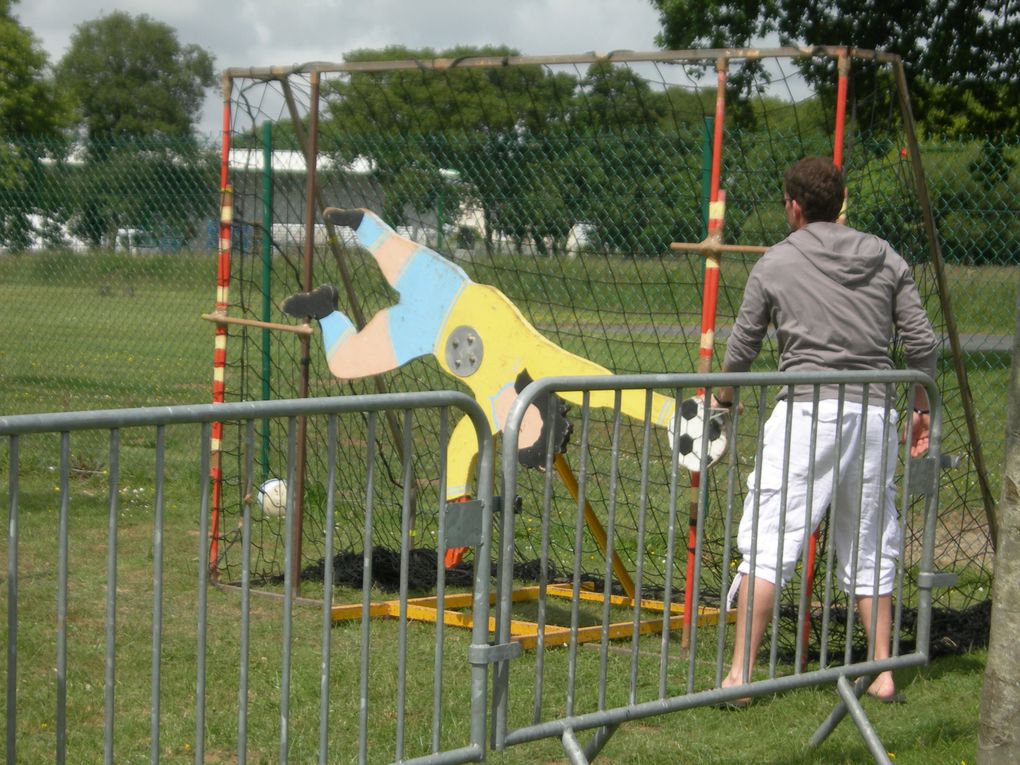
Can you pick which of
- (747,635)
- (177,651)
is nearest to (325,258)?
(177,651)

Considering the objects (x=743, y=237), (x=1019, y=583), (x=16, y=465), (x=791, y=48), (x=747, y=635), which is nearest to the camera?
(x=16, y=465)

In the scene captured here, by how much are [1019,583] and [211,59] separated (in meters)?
122

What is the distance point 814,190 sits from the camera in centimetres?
506

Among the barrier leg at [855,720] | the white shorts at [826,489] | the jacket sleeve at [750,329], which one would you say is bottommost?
the barrier leg at [855,720]

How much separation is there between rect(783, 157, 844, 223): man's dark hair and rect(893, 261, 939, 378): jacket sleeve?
1.10 ft

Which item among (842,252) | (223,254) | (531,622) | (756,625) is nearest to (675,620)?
(531,622)

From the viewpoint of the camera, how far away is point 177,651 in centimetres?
557

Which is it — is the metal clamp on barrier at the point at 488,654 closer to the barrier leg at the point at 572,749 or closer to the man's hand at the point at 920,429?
the barrier leg at the point at 572,749

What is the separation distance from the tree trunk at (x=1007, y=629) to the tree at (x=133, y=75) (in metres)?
113

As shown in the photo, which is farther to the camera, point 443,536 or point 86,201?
point 86,201

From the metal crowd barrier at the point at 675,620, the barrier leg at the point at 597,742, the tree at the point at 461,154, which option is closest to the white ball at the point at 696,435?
the metal crowd barrier at the point at 675,620

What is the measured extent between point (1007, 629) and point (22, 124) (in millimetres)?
56965

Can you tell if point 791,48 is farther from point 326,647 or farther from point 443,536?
point 326,647

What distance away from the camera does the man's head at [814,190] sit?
16.6 feet
